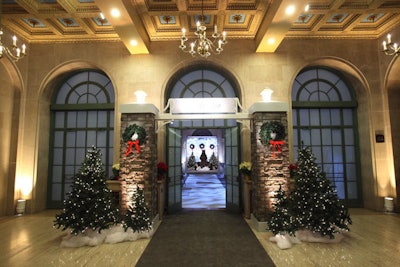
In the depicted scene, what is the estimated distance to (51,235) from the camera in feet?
16.4

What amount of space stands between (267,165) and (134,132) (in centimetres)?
304

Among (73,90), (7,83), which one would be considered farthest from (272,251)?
(7,83)

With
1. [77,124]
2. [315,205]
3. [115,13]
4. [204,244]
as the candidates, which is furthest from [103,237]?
[115,13]

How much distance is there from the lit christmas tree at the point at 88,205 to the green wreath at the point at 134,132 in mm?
872

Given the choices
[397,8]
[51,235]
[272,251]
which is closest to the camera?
[272,251]

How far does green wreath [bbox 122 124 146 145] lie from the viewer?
5.43m

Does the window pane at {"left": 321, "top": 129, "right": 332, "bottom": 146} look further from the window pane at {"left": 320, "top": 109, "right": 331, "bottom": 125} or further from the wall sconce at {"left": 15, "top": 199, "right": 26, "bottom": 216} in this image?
the wall sconce at {"left": 15, "top": 199, "right": 26, "bottom": 216}

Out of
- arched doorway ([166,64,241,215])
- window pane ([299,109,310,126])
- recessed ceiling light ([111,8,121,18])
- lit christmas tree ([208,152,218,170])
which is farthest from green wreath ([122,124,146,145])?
lit christmas tree ([208,152,218,170])

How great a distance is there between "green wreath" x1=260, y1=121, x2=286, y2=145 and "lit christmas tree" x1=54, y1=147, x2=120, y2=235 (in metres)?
3.48

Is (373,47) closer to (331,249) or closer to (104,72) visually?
(331,249)

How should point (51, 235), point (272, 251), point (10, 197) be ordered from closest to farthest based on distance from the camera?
point (272, 251) → point (51, 235) → point (10, 197)

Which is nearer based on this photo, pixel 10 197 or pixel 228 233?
pixel 228 233

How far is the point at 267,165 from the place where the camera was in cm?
538

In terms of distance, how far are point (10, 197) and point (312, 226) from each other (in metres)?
7.53
